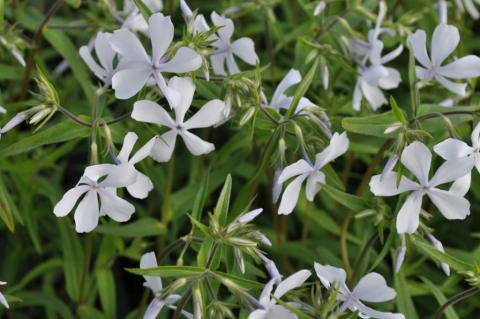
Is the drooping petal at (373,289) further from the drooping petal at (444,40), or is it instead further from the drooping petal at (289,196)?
the drooping petal at (444,40)

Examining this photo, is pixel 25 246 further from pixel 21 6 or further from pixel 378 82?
pixel 378 82

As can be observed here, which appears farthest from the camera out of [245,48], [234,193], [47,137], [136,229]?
[234,193]

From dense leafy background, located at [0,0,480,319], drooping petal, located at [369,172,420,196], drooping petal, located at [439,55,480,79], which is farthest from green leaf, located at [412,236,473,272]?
drooping petal, located at [439,55,480,79]

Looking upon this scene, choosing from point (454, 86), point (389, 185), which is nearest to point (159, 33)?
point (389, 185)

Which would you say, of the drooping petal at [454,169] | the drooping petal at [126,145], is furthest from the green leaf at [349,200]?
the drooping petal at [126,145]

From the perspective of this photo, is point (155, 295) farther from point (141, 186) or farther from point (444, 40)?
point (444, 40)

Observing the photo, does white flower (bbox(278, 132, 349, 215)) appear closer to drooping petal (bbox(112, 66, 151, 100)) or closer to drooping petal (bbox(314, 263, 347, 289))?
drooping petal (bbox(314, 263, 347, 289))
